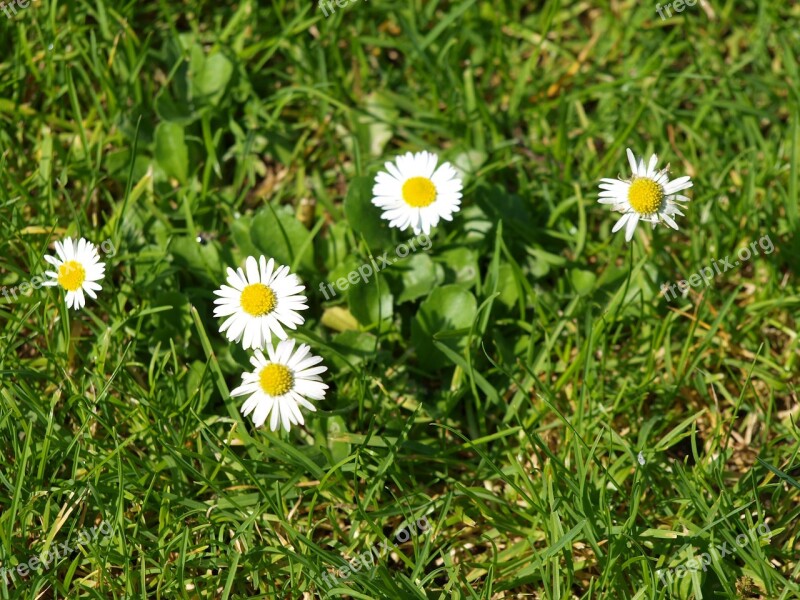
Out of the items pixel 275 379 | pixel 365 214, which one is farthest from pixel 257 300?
pixel 365 214

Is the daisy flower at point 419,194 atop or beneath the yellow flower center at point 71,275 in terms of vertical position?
atop

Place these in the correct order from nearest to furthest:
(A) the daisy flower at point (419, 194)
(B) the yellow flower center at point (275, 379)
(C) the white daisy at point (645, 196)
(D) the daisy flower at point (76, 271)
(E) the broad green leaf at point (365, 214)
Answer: (B) the yellow flower center at point (275, 379)
(C) the white daisy at point (645, 196)
(D) the daisy flower at point (76, 271)
(A) the daisy flower at point (419, 194)
(E) the broad green leaf at point (365, 214)

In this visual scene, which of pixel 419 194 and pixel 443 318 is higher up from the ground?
pixel 419 194

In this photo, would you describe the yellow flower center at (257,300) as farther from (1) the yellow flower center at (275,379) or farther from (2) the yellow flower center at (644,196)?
(2) the yellow flower center at (644,196)

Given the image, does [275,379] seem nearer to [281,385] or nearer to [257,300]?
[281,385]

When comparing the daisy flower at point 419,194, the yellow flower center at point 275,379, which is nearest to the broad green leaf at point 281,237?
the daisy flower at point 419,194

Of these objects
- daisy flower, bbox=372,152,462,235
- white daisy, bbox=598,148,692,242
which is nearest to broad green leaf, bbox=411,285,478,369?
daisy flower, bbox=372,152,462,235

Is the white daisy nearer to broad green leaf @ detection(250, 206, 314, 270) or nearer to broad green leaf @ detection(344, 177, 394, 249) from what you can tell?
broad green leaf @ detection(344, 177, 394, 249)
